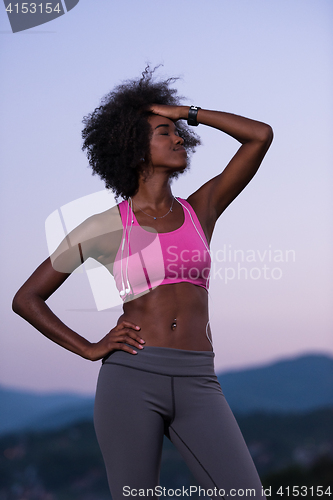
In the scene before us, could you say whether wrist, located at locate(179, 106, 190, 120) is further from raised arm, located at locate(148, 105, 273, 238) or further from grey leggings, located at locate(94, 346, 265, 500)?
grey leggings, located at locate(94, 346, 265, 500)

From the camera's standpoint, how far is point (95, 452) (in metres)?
3.89

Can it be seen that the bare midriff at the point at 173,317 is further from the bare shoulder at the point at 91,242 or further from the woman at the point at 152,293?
the bare shoulder at the point at 91,242

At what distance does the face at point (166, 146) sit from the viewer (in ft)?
6.39

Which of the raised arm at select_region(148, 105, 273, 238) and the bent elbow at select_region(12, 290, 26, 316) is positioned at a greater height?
the raised arm at select_region(148, 105, 273, 238)

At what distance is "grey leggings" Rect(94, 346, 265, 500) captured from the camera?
1.58 metres

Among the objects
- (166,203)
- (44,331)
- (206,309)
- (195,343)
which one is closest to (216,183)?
(166,203)

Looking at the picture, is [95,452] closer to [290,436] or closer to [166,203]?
[290,436]

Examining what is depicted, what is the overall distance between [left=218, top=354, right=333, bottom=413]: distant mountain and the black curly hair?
237 cm

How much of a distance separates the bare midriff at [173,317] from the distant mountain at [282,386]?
7.87ft

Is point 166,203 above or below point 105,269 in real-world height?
above

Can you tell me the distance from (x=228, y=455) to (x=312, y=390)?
2.79 meters

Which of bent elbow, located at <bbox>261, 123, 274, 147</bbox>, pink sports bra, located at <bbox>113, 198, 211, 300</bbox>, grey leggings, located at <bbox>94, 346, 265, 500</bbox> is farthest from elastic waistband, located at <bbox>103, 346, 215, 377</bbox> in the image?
bent elbow, located at <bbox>261, 123, 274, 147</bbox>

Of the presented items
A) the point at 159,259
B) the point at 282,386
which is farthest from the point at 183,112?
the point at 282,386

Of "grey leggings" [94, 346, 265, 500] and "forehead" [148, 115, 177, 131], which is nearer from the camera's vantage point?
"grey leggings" [94, 346, 265, 500]
